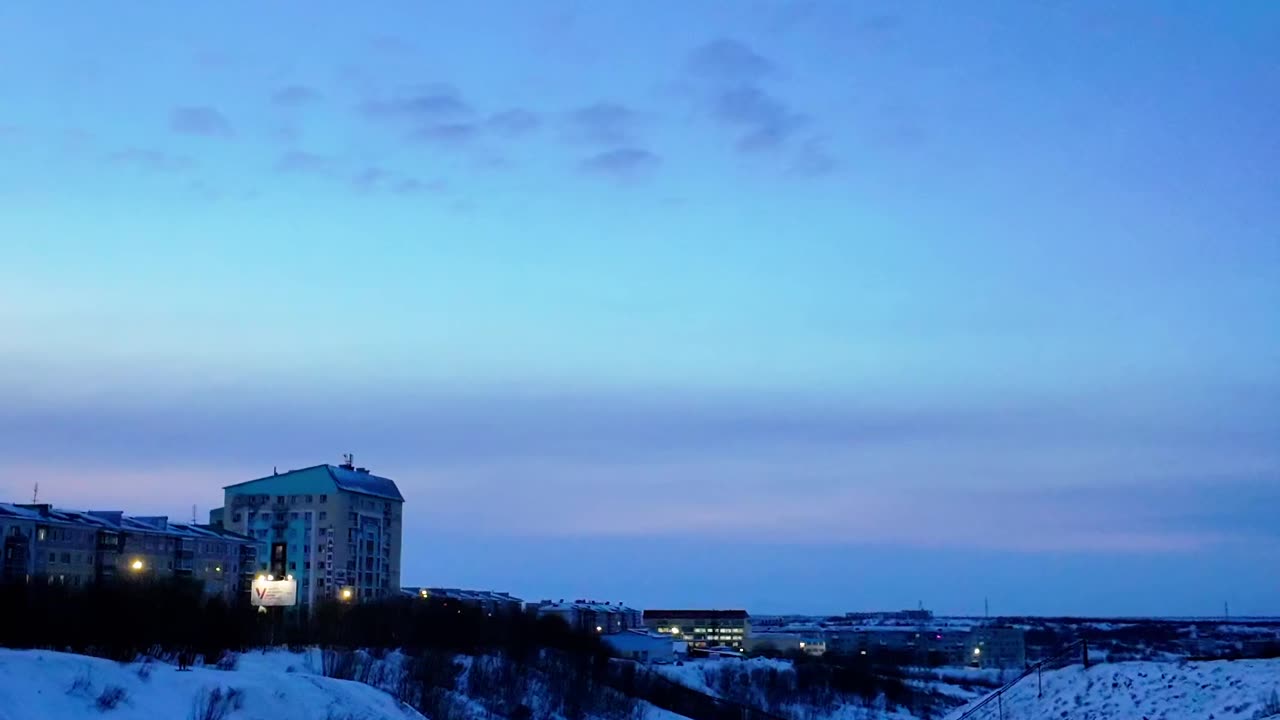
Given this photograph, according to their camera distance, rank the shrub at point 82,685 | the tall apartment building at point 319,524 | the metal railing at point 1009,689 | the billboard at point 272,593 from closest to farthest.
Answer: the shrub at point 82,685, the metal railing at point 1009,689, the billboard at point 272,593, the tall apartment building at point 319,524

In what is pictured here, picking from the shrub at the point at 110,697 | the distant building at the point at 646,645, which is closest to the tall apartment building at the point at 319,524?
the distant building at the point at 646,645

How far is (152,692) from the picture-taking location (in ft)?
93.7

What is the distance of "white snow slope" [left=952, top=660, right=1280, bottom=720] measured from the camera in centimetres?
2738

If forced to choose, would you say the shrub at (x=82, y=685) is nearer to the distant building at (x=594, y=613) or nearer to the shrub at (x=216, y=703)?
the shrub at (x=216, y=703)

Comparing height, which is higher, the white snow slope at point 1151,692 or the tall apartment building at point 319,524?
the tall apartment building at point 319,524

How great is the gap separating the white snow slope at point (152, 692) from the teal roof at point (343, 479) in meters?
88.3

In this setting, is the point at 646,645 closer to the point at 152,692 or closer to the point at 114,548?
the point at 114,548

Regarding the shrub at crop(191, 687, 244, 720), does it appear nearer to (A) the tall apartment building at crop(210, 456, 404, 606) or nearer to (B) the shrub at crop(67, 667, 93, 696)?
(B) the shrub at crop(67, 667, 93, 696)

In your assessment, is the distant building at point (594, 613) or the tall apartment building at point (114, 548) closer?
the tall apartment building at point (114, 548)

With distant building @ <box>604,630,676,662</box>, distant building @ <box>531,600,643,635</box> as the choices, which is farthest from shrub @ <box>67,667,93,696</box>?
distant building @ <box>531,600,643,635</box>

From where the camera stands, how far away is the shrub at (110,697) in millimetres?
26158

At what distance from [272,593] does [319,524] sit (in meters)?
51.9

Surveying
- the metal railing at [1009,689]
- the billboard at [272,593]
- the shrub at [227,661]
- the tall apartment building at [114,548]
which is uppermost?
the tall apartment building at [114,548]

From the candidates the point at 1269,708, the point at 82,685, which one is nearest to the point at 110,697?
the point at 82,685
